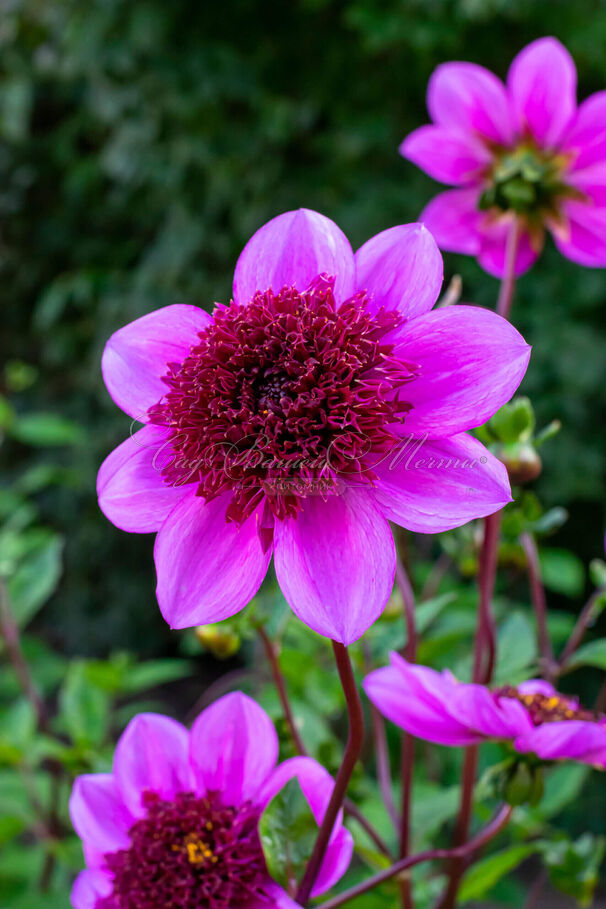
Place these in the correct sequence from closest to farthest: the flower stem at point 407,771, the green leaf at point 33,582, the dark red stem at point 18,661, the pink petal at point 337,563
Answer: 1. the pink petal at point 337,563
2. the flower stem at point 407,771
3. the dark red stem at point 18,661
4. the green leaf at point 33,582

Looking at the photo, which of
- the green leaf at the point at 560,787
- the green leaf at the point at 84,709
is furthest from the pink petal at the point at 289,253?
the green leaf at the point at 84,709

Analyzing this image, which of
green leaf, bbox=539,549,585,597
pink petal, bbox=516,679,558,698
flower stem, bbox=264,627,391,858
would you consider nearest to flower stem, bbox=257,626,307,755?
flower stem, bbox=264,627,391,858

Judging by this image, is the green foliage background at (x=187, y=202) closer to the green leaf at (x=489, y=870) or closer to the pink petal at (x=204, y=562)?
the green leaf at (x=489, y=870)

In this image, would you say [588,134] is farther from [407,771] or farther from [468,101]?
[407,771]

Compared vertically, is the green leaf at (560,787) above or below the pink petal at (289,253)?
below

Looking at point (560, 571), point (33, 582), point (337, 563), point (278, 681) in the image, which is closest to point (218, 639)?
point (278, 681)

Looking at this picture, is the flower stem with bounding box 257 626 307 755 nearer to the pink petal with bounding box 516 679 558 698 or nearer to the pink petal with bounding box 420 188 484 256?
the pink petal with bounding box 516 679 558 698
